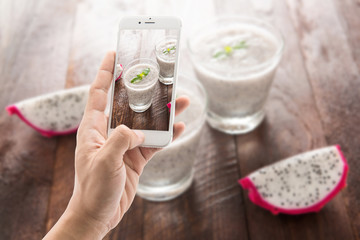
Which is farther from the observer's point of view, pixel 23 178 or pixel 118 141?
pixel 23 178

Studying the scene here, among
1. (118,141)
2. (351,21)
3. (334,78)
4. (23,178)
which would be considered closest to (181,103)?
(118,141)

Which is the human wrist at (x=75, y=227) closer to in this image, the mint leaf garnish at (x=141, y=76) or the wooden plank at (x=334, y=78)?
the mint leaf garnish at (x=141, y=76)

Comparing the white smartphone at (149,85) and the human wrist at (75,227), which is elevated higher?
the white smartphone at (149,85)

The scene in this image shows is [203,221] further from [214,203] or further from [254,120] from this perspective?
[254,120]

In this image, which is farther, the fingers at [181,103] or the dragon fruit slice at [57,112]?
the dragon fruit slice at [57,112]

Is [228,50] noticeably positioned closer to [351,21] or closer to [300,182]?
[300,182]

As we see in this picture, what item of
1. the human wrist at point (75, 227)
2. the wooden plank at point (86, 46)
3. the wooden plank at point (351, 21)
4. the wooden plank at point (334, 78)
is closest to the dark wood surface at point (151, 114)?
the human wrist at point (75, 227)
